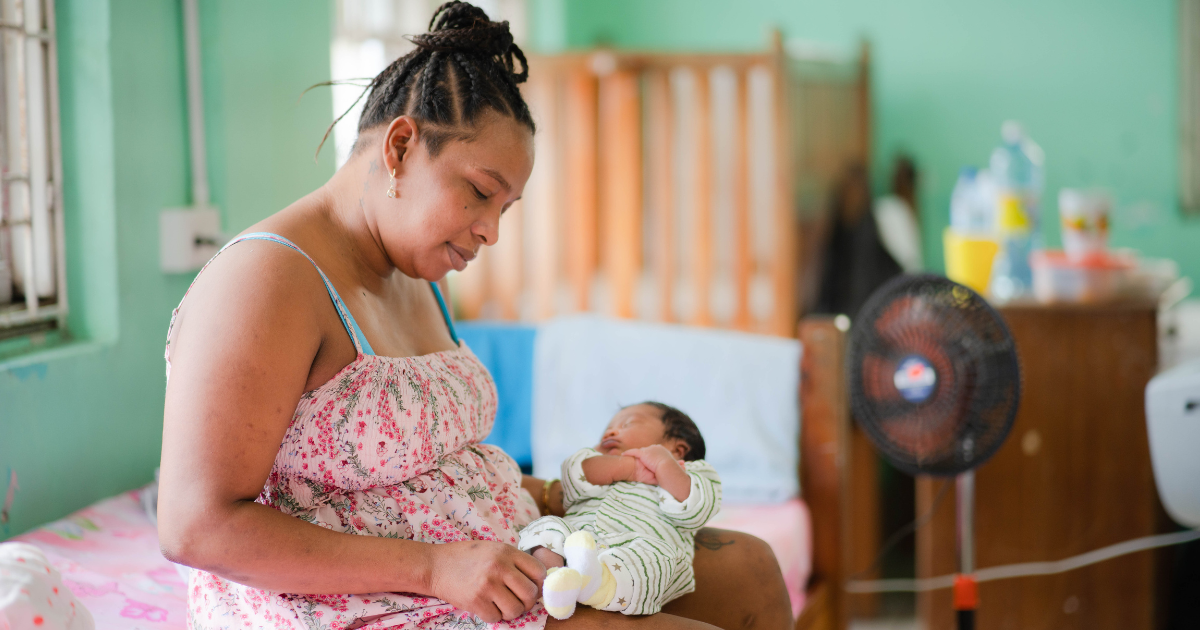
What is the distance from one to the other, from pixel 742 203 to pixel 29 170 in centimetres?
189

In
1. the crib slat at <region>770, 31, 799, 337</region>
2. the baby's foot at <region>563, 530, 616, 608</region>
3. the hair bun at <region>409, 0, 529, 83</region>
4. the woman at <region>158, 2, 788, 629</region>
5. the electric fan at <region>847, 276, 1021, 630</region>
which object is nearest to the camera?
the woman at <region>158, 2, 788, 629</region>

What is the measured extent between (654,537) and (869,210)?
2.26 meters

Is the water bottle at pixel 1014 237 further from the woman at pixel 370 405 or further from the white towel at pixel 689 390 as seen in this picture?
the woman at pixel 370 405

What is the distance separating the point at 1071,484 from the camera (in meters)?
2.15

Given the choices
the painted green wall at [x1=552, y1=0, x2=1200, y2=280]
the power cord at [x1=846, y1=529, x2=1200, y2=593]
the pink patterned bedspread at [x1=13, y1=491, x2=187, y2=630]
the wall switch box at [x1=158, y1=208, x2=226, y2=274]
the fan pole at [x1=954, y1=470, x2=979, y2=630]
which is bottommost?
the power cord at [x1=846, y1=529, x2=1200, y2=593]

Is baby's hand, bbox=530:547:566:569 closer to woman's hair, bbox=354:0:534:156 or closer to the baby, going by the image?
the baby

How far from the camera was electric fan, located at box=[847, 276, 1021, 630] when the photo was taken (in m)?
1.60

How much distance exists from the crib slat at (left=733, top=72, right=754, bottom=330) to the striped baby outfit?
1.54 m

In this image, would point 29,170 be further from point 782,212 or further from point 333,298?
point 782,212

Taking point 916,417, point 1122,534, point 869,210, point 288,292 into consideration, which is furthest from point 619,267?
point 288,292

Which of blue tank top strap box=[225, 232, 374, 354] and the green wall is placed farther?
the green wall

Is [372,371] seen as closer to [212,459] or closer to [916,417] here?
[212,459]

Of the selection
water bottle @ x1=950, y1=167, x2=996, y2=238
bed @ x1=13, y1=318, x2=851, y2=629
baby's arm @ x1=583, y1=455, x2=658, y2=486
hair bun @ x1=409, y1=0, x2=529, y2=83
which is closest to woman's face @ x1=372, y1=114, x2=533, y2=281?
hair bun @ x1=409, y1=0, x2=529, y2=83

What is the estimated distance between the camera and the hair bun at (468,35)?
1.11m
